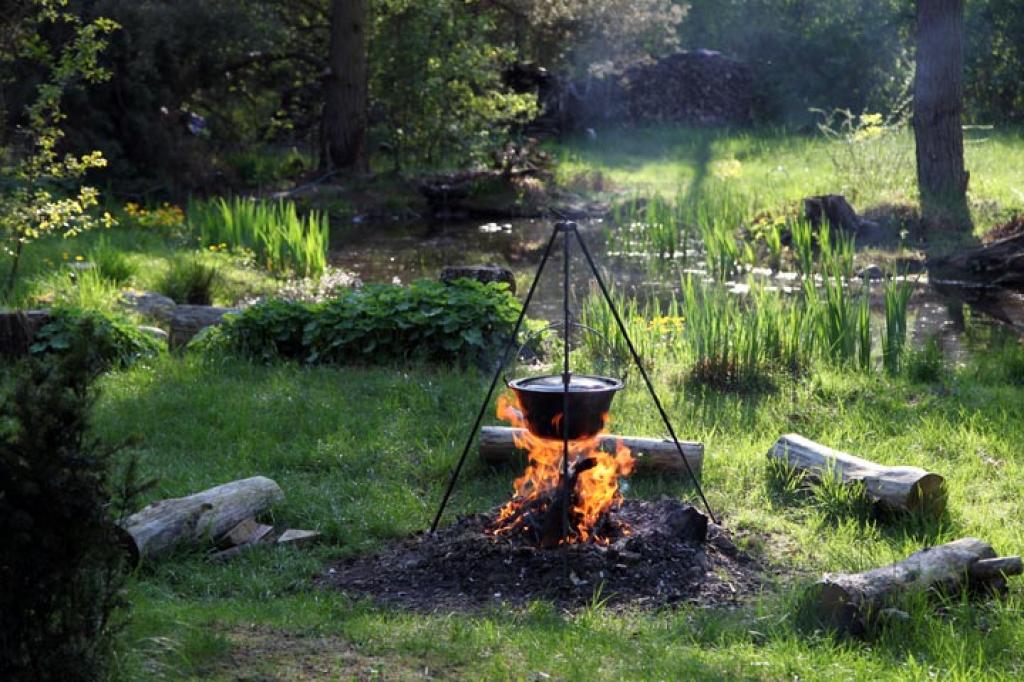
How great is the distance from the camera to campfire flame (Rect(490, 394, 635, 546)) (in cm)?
577

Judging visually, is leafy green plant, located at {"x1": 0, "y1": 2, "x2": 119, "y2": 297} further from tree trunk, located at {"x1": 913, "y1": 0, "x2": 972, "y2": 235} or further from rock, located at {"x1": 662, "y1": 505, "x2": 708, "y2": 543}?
tree trunk, located at {"x1": 913, "y1": 0, "x2": 972, "y2": 235}

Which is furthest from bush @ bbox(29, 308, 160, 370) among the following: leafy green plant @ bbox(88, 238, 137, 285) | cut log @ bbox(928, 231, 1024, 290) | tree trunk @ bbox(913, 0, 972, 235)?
tree trunk @ bbox(913, 0, 972, 235)

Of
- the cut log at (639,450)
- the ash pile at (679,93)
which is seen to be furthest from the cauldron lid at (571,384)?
the ash pile at (679,93)

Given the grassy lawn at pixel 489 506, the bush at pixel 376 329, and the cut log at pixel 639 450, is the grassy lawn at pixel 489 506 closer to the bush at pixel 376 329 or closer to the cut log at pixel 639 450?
the cut log at pixel 639 450

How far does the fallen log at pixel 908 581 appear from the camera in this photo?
4895mm

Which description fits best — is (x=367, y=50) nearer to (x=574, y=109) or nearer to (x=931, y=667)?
(x=574, y=109)

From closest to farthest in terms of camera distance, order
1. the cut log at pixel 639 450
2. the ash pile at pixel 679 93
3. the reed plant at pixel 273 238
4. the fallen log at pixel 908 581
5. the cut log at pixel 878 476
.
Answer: the fallen log at pixel 908 581, the cut log at pixel 878 476, the cut log at pixel 639 450, the reed plant at pixel 273 238, the ash pile at pixel 679 93

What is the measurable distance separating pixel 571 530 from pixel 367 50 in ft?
59.2

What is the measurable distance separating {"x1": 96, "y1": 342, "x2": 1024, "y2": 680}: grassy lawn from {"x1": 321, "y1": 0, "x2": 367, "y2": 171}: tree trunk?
12.9 metres

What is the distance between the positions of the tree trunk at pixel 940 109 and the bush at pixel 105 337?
34.2ft

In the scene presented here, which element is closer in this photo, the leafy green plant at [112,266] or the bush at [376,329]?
the bush at [376,329]

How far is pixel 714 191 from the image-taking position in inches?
Answer: 720

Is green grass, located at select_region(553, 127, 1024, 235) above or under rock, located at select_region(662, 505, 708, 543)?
above

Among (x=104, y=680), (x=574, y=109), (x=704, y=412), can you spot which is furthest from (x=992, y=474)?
(x=574, y=109)
